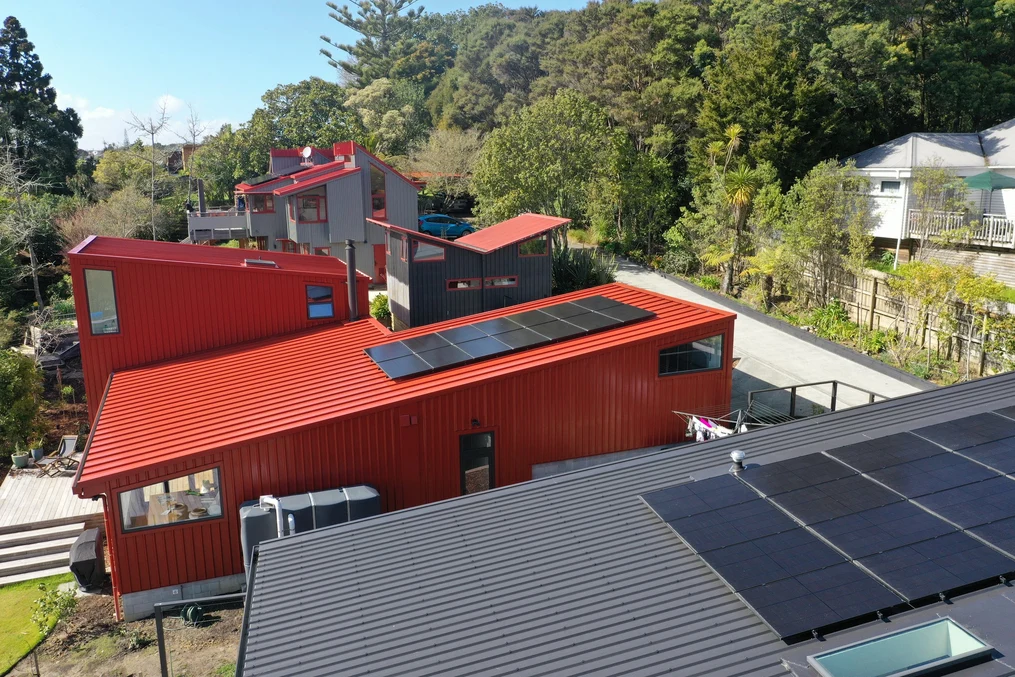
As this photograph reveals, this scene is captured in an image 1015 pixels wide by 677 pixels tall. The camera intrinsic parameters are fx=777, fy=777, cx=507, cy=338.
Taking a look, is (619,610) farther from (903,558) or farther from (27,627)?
(27,627)

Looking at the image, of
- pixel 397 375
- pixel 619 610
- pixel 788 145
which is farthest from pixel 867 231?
pixel 619 610

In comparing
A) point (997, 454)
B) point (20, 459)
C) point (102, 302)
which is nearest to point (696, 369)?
Answer: point (997, 454)

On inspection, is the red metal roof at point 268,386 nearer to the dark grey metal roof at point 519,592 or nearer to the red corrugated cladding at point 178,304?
the red corrugated cladding at point 178,304

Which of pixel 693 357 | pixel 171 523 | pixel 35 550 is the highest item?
pixel 693 357

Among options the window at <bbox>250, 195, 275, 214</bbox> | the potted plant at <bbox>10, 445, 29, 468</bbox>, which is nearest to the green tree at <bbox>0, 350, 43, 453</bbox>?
the potted plant at <bbox>10, 445, 29, 468</bbox>

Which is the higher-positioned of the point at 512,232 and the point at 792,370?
the point at 512,232

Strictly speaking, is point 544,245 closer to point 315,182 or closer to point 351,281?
point 351,281
